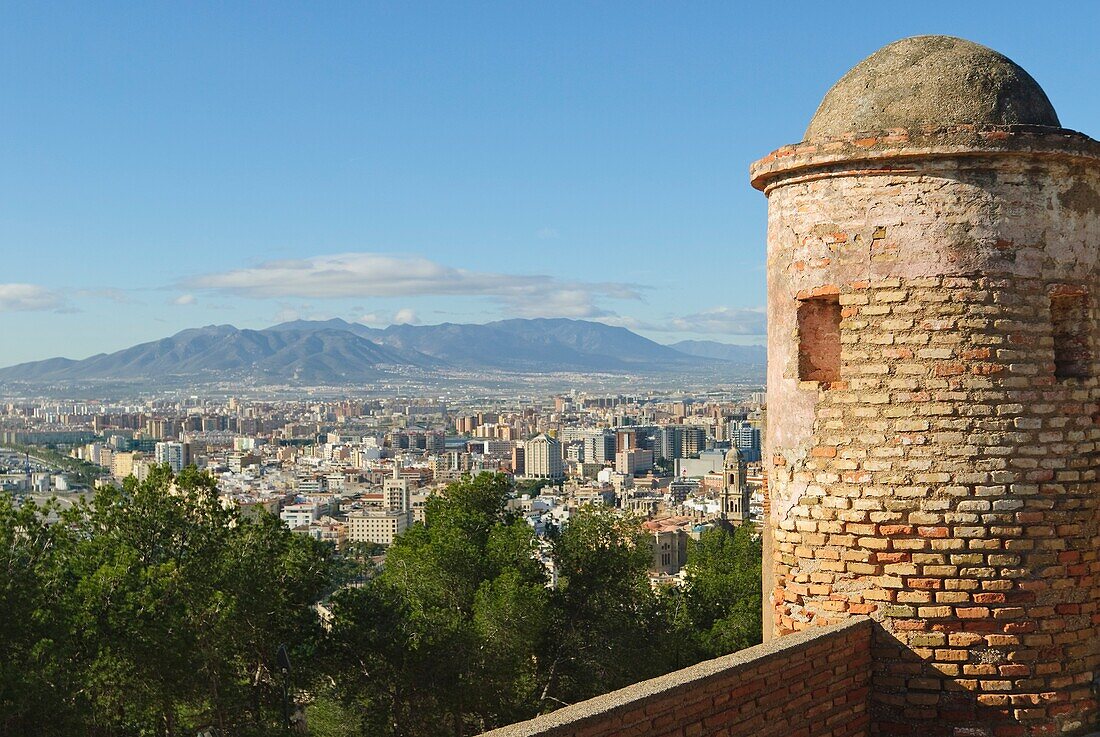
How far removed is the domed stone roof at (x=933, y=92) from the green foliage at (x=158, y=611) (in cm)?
879

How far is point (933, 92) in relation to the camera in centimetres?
573

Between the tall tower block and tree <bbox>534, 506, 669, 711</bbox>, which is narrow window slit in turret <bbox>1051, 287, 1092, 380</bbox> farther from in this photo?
tree <bbox>534, 506, 669, 711</bbox>

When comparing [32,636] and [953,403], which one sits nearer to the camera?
[953,403]

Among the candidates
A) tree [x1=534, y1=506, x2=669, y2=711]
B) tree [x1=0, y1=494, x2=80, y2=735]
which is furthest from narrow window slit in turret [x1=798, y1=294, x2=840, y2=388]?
tree [x1=534, y1=506, x2=669, y2=711]

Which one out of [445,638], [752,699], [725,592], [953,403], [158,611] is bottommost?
[725,592]

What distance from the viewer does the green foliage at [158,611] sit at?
11906 millimetres

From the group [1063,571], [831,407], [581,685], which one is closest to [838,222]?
[831,407]

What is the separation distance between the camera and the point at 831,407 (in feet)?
18.7

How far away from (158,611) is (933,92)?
10.3m

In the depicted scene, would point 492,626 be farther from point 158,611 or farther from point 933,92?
point 933,92

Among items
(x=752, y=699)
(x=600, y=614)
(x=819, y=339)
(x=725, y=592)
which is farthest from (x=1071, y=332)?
(x=725, y=592)

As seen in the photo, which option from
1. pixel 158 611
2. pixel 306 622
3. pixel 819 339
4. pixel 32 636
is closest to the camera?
pixel 819 339

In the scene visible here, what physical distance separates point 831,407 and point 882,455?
13.2 inches

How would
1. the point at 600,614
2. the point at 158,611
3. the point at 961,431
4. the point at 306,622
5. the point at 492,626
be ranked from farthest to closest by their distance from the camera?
the point at 600,614
the point at 492,626
the point at 306,622
the point at 158,611
the point at 961,431
